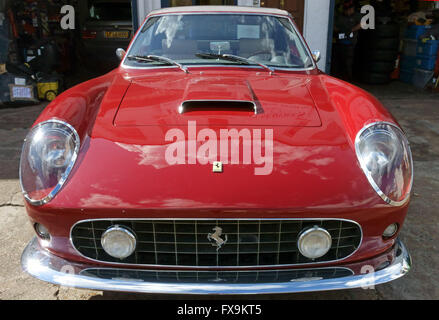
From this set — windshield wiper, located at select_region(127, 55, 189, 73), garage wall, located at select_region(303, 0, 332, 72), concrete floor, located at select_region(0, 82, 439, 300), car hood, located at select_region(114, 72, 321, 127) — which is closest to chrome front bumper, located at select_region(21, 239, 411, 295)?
concrete floor, located at select_region(0, 82, 439, 300)

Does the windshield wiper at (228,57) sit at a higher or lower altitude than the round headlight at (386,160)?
higher

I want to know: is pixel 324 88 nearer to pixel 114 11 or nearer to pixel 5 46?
pixel 5 46

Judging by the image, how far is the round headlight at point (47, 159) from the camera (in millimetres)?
1796

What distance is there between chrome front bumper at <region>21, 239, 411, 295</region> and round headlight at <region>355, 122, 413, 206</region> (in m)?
0.36

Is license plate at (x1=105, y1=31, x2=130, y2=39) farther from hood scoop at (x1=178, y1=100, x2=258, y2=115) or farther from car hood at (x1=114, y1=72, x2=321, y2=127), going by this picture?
hood scoop at (x1=178, y1=100, x2=258, y2=115)

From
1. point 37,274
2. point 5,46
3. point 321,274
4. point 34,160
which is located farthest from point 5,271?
point 5,46

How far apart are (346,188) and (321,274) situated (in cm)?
40

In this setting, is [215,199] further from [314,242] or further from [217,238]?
[314,242]

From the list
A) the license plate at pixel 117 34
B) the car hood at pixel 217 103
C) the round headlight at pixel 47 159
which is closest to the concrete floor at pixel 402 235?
the round headlight at pixel 47 159

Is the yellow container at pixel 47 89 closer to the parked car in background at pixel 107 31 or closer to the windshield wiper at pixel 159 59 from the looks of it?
the parked car in background at pixel 107 31

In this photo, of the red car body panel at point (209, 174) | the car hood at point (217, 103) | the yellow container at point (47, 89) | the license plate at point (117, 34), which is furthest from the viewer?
the license plate at point (117, 34)

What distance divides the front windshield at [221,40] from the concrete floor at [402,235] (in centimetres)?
148

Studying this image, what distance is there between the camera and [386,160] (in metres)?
1.87

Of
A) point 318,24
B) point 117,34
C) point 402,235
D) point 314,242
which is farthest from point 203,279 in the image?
point 117,34
